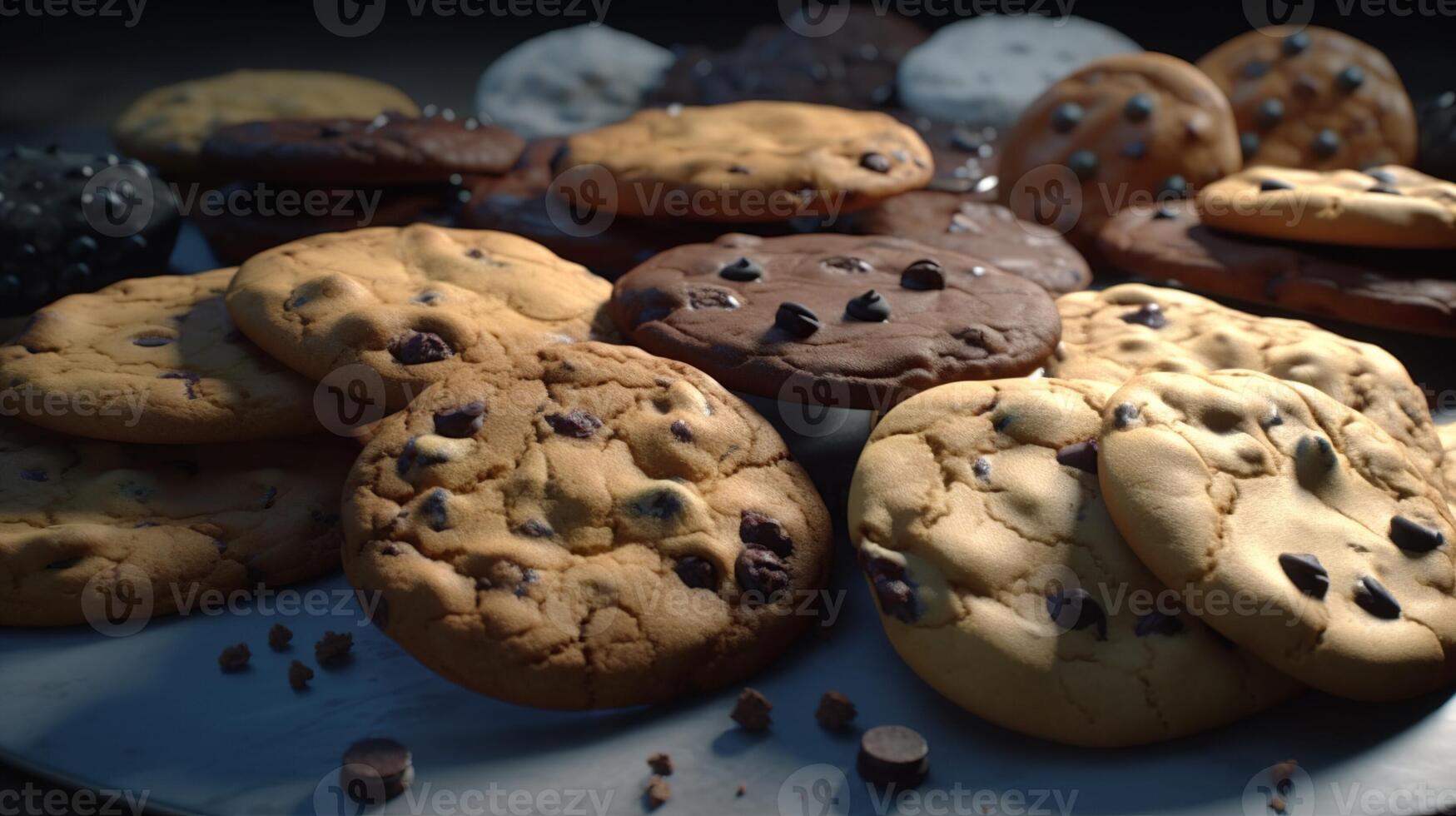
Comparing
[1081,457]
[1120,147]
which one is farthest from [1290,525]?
[1120,147]

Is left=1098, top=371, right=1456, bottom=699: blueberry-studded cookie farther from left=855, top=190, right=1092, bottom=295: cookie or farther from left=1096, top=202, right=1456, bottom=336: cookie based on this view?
left=855, top=190, right=1092, bottom=295: cookie

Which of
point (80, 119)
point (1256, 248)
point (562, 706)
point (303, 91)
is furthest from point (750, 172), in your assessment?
point (80, 119)

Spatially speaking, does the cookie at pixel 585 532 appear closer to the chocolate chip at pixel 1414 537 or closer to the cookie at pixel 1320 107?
the chocolate chip at pixel 1414 537

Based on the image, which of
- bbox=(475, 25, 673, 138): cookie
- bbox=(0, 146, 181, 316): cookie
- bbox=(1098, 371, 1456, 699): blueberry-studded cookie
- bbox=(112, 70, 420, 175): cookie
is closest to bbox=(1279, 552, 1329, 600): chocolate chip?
bbox=(1098, 371, 1456, 699): blueberry-studded cookie

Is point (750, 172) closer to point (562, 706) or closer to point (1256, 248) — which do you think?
point (1256, 248)

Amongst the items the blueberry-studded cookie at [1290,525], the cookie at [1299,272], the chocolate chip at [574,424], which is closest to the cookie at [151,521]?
the chocolate chip at [574,424]

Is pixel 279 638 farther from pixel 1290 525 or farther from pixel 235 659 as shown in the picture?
pixel 1290 525
